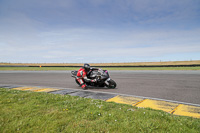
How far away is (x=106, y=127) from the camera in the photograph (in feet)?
11.7

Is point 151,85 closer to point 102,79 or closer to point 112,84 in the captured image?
point 112,84

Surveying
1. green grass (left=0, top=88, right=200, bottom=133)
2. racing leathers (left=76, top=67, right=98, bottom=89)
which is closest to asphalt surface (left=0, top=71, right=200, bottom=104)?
racing leathers (left=76, top=67, right=98, bottom=89)

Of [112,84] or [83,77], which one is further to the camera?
[83,77]

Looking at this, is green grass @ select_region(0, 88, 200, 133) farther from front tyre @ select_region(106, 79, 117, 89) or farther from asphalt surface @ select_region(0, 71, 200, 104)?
front tyre @ select_region(106, 79, 117, 89)

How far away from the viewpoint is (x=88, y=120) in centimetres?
399

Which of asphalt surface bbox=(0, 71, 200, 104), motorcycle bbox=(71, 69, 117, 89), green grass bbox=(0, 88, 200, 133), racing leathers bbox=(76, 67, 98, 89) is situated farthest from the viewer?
racing leathers bbox=(76, 67, 98, 89)

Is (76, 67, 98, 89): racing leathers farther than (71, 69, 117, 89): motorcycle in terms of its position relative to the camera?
Yes

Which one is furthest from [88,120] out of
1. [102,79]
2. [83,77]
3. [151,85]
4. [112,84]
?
[151,85]

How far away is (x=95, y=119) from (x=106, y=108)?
0.94m

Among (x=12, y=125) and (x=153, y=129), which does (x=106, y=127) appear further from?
(x=12, y=125)

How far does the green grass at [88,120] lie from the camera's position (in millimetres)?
3501

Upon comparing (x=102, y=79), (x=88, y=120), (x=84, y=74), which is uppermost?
(x=84, y=74)

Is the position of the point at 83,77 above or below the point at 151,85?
above

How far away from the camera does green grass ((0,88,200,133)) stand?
3.50 m
